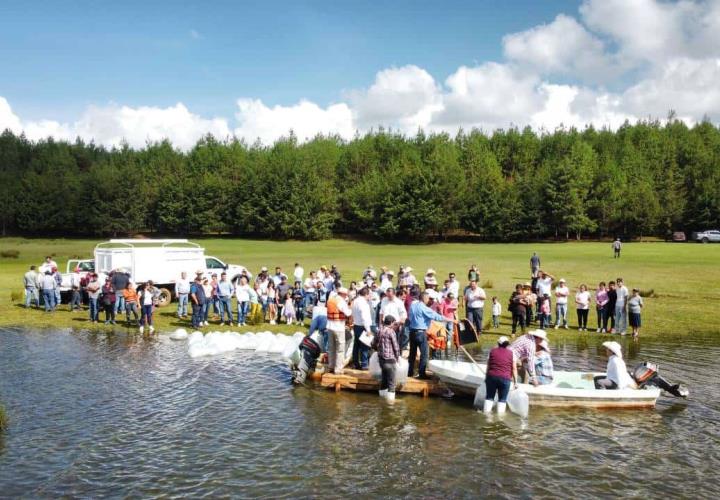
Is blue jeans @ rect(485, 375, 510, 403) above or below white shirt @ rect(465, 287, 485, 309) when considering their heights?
below

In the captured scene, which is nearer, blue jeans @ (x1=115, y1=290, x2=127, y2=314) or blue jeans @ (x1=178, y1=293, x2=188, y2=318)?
blue jeans @ (x1=115, y1=290, x2=127, y2=314)

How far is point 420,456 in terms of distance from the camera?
11.3 meters

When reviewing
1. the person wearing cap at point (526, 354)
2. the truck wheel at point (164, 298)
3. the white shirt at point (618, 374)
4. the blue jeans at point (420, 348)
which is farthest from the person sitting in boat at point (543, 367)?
the truck wheel at point (164, 298)

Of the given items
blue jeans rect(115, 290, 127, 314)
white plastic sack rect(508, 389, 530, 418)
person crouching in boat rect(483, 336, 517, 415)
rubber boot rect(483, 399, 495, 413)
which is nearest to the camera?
person crouching in boat rect(483, 336, 517, 415)

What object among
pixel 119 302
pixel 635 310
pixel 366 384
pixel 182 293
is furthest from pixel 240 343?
pixel 635 310

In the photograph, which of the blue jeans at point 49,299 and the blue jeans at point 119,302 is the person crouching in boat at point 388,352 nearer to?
the blue jeans at point 119,302

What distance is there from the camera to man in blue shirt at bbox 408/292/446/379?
607 inches

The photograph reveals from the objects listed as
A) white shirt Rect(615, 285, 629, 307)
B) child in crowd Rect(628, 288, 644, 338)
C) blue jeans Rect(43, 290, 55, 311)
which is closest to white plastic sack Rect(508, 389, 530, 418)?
child in crowd Rect(628, 288, 644, 338)

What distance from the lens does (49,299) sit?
1065 inches

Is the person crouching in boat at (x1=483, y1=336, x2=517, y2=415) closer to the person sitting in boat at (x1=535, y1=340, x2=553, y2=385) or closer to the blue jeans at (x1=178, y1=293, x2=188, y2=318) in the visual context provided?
the person sitting in boat at (x1=535, y1=340, x2=553, y2=385)

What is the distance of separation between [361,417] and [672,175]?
9439 cm

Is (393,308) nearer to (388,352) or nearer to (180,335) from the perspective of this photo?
(388,352)

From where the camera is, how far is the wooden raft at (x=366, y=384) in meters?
15.2

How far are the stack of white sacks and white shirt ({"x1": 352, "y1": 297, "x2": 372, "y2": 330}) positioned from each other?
3.18 meters
